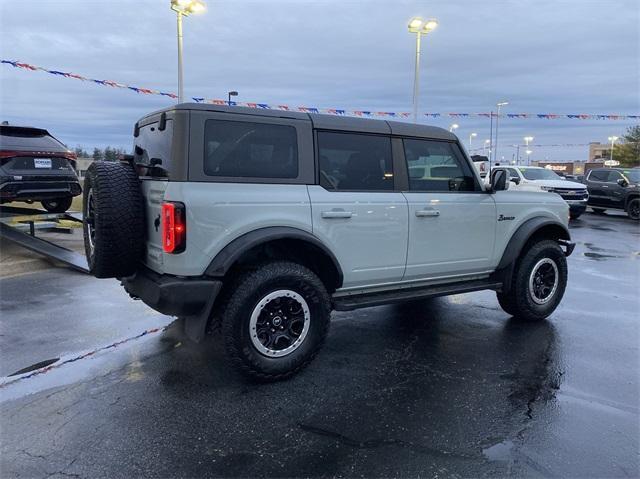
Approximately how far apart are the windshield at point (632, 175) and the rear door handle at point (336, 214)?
59.2ft

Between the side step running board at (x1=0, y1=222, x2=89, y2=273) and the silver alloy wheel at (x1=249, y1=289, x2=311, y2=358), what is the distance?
4.57 meters

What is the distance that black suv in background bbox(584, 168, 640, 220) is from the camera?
1753cm

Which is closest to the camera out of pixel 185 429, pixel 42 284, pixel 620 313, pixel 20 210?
pixel 185 429

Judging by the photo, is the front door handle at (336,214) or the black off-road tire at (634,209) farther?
the black off-road tire at (634,209)

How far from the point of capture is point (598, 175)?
760 inches

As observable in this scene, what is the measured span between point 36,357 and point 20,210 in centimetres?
615

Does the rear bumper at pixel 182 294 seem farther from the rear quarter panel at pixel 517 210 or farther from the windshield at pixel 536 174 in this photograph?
the windshield at pixel 536 174

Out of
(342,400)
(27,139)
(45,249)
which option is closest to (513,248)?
(342,400)

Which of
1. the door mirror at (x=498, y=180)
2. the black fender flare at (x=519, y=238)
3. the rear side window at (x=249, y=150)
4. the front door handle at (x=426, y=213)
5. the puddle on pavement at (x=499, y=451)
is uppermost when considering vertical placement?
the rear side window at (x=249, y=150)

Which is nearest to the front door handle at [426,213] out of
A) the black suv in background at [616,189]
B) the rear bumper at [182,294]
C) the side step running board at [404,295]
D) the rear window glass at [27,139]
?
the side step running board at [404,295]

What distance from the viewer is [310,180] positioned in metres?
3.88

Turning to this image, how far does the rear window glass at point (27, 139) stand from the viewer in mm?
7773

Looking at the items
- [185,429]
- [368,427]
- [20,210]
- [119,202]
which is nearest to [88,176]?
[119,202]

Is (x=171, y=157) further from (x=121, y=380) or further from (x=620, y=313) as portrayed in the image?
(x=620, y=313)
